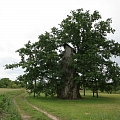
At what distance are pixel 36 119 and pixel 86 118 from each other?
3565 mm

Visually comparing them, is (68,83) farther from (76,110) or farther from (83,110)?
(76,110)

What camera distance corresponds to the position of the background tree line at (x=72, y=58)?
110ft

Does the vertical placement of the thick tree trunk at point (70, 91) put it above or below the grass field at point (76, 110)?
above

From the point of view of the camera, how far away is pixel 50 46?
117 feet

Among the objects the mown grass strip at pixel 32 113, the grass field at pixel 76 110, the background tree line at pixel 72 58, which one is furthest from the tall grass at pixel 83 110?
the background tree line at pixel 72 58

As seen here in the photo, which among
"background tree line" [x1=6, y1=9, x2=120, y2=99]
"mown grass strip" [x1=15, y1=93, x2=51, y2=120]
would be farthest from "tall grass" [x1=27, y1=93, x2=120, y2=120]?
"background tree line" [x1=6, y1=9, x2=120, y2=99]

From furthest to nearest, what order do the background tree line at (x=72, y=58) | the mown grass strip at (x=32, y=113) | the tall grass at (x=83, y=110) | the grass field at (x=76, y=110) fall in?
1. the background tree line at (x=72, y=58)
2. the tall grass at (x=83, y=110)
3. the grass field at (x=76, y=110)
4. the mown grass strip at (x=32, y=113)

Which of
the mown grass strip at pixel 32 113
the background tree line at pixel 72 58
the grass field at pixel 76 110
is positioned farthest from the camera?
the background tree line at pixel 72 58

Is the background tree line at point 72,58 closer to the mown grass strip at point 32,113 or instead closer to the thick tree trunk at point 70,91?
the thick tree trunk at point 70,91

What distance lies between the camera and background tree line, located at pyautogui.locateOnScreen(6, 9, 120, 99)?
3344cm

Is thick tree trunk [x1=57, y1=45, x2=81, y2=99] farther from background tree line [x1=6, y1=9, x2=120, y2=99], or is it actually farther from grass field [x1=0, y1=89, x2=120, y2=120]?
grass field [x1=0, y1=89, x2=120, y2=120]

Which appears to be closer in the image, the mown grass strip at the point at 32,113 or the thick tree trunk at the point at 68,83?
the mown grass strip at the point at 32,113

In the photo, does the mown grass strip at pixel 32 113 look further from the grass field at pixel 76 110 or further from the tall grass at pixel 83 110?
the tall grass at pixel 83 110

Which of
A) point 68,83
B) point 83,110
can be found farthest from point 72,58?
point 83,110
